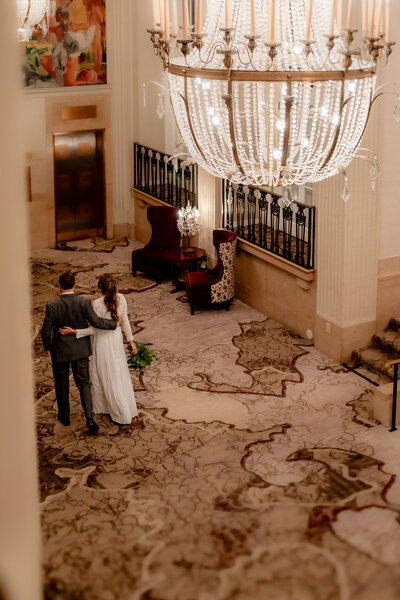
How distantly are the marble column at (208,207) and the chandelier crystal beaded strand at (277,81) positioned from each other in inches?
300

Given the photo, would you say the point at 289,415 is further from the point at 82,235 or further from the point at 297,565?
the point at 82,235

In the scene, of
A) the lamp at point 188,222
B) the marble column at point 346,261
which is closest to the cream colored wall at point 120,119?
the lamp at point 188,222

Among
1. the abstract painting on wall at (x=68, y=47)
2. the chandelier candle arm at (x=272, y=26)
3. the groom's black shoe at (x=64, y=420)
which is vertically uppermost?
the abstract painting on wall at (x=68, y=47)

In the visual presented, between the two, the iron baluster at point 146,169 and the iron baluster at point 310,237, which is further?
the iron baluster at point 146,169

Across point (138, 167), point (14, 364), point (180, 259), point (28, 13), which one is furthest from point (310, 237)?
point (14, 364)

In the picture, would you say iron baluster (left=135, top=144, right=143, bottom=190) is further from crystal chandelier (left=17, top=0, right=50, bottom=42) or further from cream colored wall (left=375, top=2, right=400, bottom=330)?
cream colored wall (left=375, top=2, right=400, bottom=330)

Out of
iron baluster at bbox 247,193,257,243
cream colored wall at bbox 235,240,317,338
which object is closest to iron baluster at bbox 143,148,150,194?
iron baluster at bbox 247,193,257,243

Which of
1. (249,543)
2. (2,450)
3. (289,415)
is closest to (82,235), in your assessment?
(289,415)

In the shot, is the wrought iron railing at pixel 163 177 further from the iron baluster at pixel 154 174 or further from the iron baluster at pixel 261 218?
the iron baluster at pixel 261 218

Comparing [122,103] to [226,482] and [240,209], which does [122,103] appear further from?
[226,482]

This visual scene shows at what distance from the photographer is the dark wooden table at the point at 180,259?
1235cm

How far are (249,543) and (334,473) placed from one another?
1.45 metres

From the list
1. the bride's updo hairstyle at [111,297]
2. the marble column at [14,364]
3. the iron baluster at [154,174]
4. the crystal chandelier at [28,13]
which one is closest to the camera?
the marble column at [14,364]

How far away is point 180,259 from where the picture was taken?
1232cm
